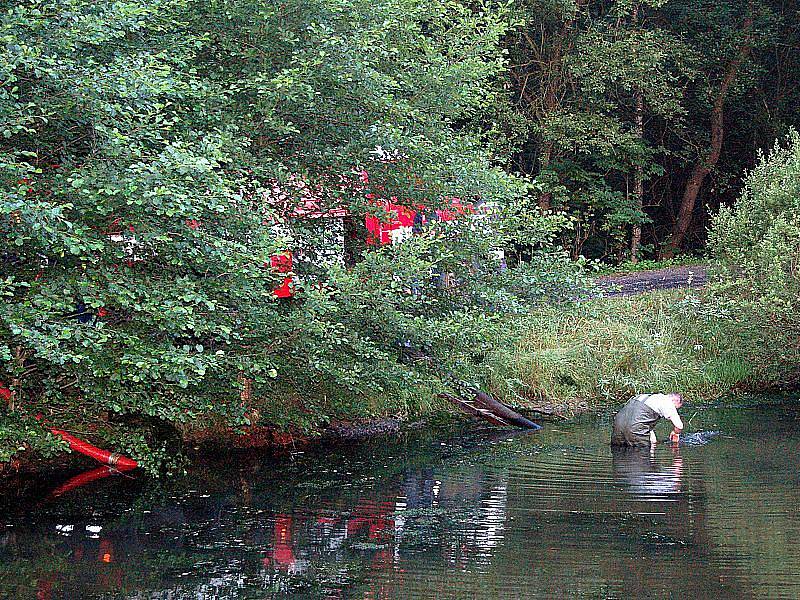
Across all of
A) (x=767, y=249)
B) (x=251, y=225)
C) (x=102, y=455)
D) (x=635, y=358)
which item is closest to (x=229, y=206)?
(x=251, y=225)

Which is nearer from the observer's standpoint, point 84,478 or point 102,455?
point 84,478

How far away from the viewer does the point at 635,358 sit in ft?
67.5

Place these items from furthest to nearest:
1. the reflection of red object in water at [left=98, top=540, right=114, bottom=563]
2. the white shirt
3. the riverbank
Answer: the riverbank, the white shirt, the reflection of red object in water at [left=98, top=540, right=114, bottom=563]

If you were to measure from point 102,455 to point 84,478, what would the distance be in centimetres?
35

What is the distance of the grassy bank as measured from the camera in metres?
19.6

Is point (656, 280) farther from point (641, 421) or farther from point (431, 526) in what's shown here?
point (431, 526)

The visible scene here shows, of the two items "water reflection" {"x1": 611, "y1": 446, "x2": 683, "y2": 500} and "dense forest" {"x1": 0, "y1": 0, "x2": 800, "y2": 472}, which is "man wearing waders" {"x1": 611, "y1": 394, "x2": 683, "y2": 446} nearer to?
"water reflection" {"x1": 611, "y1": 446, "x2": 683, "y2": 500}

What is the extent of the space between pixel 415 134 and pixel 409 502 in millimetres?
5173

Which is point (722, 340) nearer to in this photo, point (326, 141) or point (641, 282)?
point (641, 282)

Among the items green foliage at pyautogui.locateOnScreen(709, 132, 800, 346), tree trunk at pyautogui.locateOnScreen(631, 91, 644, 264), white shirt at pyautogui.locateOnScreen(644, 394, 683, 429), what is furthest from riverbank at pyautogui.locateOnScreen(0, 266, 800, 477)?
tree trunk at pyautogui.locateOnScreen(631, 91, 644, 264)

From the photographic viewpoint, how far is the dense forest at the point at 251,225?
35.3 feet

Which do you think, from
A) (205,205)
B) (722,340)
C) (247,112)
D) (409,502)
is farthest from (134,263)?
(722,340)

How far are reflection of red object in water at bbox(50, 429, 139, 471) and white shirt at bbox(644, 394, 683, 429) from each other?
6.83 m

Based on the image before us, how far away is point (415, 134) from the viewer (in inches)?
587
